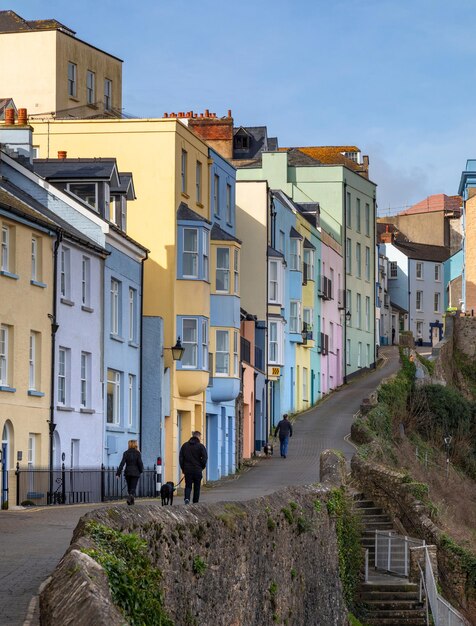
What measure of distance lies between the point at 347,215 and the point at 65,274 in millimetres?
51083

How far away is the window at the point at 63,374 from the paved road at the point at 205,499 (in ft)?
13.3

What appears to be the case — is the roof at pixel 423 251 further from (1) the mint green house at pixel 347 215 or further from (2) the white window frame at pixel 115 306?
(2) the white window frame at pixel 115 306

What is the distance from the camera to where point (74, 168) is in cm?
4031

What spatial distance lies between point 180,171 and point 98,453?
36.2ft

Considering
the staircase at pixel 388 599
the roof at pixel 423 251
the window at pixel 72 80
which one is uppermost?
the window at pixel 72 80

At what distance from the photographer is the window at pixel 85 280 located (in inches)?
1457

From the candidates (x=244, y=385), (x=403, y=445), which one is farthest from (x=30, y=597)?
(x=403, y=445)

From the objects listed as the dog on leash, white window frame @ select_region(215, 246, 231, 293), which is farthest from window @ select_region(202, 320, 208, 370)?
the dog on leash

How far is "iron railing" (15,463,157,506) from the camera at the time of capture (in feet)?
103

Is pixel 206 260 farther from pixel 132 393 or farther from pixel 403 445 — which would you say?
pixel 403 445

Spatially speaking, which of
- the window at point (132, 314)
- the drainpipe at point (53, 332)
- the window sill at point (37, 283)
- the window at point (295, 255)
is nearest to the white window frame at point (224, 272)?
the window at point (132, 314)

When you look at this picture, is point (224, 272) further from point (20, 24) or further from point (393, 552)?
point (20, 24)

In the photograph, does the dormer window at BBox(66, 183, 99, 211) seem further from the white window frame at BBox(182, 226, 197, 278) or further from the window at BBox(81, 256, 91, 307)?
the white window frame at BBox(182, 226, 197, 278)

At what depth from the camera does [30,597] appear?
41.5ft
